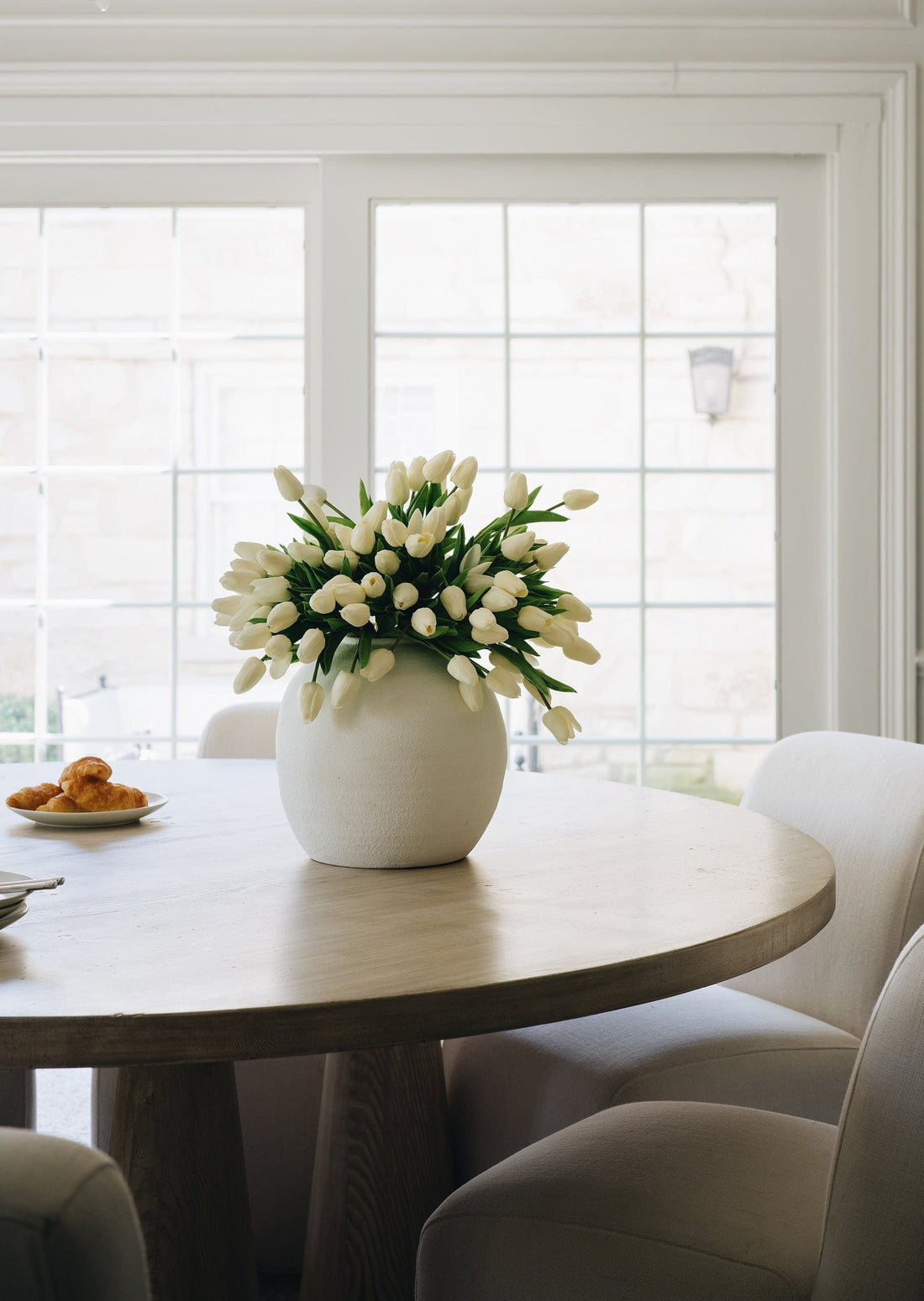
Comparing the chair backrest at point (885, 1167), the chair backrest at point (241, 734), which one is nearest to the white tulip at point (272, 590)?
the chair backrest at point (885, 1167)

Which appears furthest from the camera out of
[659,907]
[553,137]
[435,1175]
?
[553,137]

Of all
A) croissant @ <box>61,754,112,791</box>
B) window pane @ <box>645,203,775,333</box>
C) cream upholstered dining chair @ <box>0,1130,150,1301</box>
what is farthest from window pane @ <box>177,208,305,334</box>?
cream upholstered dining chair @ <box>0,1130,150,1301</box>

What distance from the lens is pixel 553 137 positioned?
2816 mm

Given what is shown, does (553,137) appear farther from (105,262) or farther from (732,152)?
(105,262)

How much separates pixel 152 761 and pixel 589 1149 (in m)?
1.13

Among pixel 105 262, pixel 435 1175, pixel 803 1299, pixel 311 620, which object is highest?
pixel 105 262

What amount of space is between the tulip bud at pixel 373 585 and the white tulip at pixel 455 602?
6 centimetres

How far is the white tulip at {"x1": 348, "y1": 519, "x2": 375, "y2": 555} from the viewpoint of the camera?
111 cm

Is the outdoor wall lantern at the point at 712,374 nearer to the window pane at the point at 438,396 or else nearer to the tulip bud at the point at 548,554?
the window pane at the point at 438,396

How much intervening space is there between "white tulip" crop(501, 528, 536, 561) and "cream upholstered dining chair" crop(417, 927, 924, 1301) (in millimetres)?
499

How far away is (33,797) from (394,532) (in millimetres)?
615

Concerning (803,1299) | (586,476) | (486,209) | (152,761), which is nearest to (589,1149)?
(803,1299)

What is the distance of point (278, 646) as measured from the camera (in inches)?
44.7

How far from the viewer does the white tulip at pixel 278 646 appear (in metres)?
1.13
